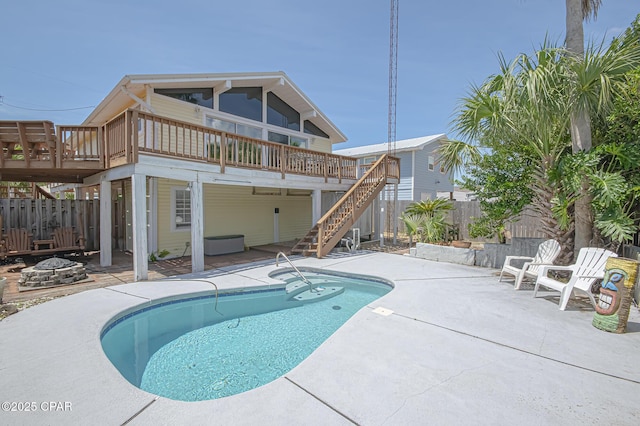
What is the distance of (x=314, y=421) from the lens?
2422 millimetres

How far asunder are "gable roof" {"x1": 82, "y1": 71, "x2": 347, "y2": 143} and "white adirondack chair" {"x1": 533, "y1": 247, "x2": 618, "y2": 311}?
10.2 metres

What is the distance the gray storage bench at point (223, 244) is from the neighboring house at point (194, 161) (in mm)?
623

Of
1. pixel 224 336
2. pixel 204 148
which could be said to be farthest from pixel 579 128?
pixel 204 148

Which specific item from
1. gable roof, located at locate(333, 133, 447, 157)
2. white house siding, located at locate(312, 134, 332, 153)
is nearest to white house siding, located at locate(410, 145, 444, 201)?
gable roof, located at locate(333, 133, 447, 157)

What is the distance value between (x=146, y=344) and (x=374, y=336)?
3282 mm

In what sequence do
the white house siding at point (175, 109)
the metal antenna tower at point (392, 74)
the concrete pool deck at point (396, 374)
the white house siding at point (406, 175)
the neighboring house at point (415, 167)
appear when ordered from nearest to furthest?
the concrete pool deck at point (396, 374) → the white house siding at point (175, 109) → the metal antenna tower at point (392, 74) → the neighboring house at point (415, 167) → the white house siding at point (406, 175)

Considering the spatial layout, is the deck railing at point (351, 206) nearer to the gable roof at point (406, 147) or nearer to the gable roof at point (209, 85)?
the gable roof at point (209, 85)

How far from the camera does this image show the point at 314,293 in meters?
6.89

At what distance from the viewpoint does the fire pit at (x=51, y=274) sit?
20.4 feet

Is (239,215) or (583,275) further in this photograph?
(239,215)

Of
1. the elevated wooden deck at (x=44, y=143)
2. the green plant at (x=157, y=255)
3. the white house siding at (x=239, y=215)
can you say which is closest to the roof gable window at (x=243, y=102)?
the white house siding at (x=239, y=215)

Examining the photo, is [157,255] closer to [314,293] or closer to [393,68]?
[314,293]

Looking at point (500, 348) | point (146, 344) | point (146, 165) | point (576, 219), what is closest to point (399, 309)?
point (500, 348)

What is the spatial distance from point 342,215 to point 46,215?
9.32 meters
